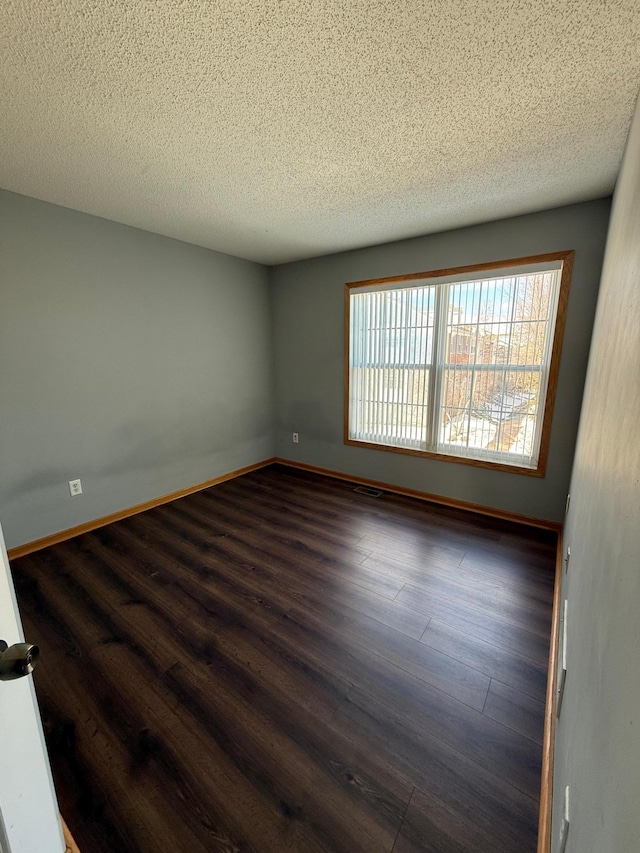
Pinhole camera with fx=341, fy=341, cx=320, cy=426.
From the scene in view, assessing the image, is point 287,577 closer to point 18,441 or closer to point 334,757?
point 334,757

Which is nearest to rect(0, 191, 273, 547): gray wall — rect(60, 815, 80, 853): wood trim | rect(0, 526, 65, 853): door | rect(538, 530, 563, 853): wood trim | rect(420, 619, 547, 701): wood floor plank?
rect(60, 815, 80, 853): wood trim

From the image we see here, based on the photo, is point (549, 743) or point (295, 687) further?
point (295, 687)

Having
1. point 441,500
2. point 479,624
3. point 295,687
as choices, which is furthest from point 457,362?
point 295,687

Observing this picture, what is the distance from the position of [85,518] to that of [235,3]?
3.12 metres

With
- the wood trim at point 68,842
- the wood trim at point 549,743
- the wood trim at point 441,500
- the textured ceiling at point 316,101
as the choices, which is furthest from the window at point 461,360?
the wood trim at point 68,842

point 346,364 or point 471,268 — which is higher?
point 471,268

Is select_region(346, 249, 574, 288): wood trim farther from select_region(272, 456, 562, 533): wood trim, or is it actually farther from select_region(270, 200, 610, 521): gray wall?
select_region(272, 456, 562, 533): wood trim

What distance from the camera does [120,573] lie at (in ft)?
7.25

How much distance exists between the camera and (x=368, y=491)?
352cm

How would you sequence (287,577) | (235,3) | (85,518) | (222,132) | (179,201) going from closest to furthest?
1. (235,3)
2. (222,132)
3. (287,577)
4. (179,201)
5. (85,518)

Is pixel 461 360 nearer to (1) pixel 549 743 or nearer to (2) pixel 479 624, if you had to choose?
(2) pixel 479 624

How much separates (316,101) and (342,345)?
2.32 metres

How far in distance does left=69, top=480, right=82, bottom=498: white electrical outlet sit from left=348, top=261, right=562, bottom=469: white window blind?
8.29 ft

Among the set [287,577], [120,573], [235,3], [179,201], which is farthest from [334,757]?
[179,201]
